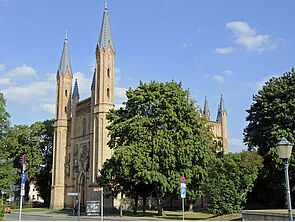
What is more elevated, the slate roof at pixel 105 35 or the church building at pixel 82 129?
the slate roof at pixel 105 35

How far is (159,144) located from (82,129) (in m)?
29.1

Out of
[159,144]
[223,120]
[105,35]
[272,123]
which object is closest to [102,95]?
[105,35]

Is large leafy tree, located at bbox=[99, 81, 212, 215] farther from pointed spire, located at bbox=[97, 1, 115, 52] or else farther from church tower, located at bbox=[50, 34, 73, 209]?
church tower, located at bbox=[50, 34, 73, 209]

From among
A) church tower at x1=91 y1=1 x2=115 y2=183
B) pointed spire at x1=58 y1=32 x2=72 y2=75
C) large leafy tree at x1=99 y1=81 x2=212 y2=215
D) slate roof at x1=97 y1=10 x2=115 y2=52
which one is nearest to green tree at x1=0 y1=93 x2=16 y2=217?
large leafy tree at x1=99 y1=81 x2=212 y2=215

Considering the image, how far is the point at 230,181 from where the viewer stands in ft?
108

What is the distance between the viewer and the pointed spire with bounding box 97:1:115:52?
52397 mm

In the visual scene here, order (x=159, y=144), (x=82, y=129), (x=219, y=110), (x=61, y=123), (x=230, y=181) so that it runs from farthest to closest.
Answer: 1. (x=219, y=110)
2. (x=61, y=123)
3. (x=82, y=129)
4. (x=230, y=181)
5. (x=159, y=144)

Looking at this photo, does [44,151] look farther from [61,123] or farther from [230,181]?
[230,181]

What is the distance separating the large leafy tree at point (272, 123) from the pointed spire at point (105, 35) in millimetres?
22889

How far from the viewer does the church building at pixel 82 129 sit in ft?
161

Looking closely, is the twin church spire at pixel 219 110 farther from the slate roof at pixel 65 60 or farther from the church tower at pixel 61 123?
the slate roof at pixel 65 60

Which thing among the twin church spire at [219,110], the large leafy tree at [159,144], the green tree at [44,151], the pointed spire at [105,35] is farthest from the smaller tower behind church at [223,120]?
the large leafy tree at [159,144]

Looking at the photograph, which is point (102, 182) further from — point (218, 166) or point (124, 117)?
point (218, 166)

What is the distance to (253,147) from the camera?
4388cm
